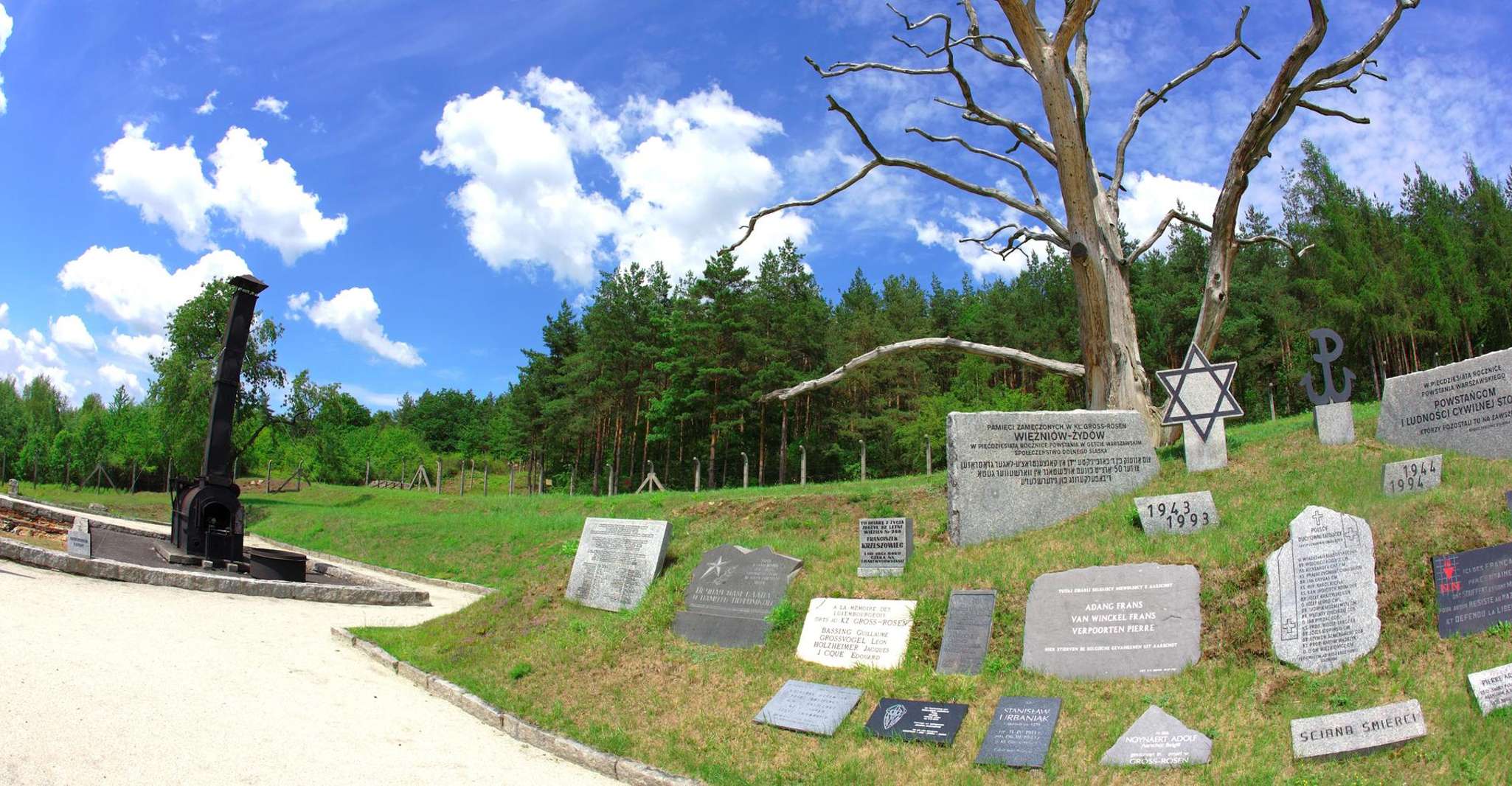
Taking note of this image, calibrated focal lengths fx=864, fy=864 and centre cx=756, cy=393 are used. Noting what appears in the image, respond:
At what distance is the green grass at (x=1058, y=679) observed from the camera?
5.61 meters

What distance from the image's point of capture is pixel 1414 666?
231 inches

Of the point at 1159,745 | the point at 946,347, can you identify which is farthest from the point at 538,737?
the point at 946,347

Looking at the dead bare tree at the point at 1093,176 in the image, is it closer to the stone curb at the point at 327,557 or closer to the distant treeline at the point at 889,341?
the stone curb at the point at 327,557

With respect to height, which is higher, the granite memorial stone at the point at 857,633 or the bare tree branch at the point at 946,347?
the bare tree branch at the point at 946,347

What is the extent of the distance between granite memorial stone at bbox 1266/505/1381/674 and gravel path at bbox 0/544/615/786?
5.33 metres

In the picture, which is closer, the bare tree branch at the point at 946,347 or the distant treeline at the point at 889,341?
the bare tree branch at the point at 946,347

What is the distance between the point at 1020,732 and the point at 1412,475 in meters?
4.98

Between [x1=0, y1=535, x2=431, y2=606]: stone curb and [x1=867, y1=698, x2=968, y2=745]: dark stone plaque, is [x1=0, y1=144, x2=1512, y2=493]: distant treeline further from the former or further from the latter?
[x1=867, y1=698, x2=968, y2=745]: dark stone plaque

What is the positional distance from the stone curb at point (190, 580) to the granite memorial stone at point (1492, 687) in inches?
620

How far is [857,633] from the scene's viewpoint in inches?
322

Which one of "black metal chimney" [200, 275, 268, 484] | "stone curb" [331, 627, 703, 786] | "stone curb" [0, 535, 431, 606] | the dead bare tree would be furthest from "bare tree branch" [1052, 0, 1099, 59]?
"black metal chimney" [200, 275, 268, 484]

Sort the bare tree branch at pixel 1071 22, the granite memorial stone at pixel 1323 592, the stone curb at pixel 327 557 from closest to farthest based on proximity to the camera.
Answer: the granite memorial stone at pixel 1323 592, the bare tree branch at pixel 1071 22, the stone curb at pixel 327 557

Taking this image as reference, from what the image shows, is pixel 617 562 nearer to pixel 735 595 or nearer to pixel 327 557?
pixel 735 595

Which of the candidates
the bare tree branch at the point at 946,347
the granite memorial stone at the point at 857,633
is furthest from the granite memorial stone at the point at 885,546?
the bare tree branch at the point at 946,347
